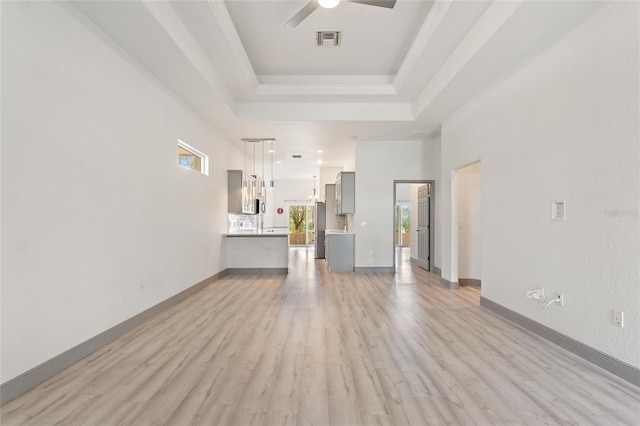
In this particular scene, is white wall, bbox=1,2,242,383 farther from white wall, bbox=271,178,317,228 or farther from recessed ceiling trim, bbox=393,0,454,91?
white wall, bbox=271,178,317,228

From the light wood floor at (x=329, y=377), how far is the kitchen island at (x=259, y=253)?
3.19m

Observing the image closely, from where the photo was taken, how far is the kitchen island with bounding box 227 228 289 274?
7246 millimetres

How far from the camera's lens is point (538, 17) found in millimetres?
2816

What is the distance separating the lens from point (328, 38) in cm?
418

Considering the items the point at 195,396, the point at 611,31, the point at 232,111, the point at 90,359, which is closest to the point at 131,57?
the point at 232,111

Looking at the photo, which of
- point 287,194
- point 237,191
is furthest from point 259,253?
point 287,194

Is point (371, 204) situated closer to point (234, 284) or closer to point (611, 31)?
point (234, 284)

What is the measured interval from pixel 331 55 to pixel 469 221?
3618 mm

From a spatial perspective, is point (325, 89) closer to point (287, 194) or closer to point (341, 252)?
point (341, 252)

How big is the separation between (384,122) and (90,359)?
5.15 m

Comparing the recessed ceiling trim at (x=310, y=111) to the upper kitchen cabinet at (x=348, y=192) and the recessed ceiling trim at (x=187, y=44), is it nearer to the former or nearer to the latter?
the recessed ceiling trim at (x=187, y=44)

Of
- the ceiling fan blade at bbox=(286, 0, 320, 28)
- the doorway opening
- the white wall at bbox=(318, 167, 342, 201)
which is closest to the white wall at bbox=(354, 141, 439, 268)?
the white wall at bbox=(318, 167, 342, 201)

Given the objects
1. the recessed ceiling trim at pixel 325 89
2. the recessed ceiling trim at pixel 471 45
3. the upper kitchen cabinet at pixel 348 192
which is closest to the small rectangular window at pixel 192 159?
the recessed ceiling trim at pixel 325 89

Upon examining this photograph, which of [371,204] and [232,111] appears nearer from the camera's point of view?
[232,111]
